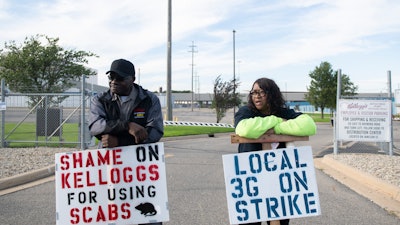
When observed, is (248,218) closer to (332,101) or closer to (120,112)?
(120,112)

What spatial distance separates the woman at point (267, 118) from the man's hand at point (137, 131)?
0.78 metres

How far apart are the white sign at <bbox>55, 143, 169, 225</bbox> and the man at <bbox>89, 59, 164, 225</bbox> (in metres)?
0.12

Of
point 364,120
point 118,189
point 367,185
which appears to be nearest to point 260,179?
point 118,189

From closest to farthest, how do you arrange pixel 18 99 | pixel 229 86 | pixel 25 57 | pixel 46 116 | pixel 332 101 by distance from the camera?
pixel 46 116
pixel 18 99
pixel 25 57
pixel 229 86
pixel 332 101

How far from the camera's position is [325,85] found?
42781 mm

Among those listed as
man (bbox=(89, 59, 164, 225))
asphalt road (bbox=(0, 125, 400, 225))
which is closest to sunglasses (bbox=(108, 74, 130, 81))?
man (bbox=(89, 59, 164, 225))

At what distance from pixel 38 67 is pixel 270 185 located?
54.8 feet

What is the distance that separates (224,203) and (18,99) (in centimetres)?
1146

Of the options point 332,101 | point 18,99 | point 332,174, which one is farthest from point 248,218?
point 332,101

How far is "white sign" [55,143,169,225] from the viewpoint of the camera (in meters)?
3.57

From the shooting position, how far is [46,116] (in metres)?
13.4

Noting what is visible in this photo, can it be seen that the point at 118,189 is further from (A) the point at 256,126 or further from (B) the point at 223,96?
(B) the point at 223,96

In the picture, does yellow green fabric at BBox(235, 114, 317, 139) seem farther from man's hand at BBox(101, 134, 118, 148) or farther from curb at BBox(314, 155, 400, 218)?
curb at BBox(314, 155, 400, 218)

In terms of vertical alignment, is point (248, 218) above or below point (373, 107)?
below
